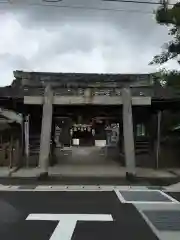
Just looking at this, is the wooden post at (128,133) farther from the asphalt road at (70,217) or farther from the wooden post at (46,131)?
the asphalt road at (70,217)

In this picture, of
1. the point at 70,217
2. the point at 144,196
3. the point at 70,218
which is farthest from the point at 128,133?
the point at 70,218

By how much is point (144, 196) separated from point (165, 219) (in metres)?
4.25

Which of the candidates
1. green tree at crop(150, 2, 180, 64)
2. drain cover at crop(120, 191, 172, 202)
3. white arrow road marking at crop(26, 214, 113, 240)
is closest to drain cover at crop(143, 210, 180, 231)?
white arrow road marking at crop(26, 214, 113, 240)

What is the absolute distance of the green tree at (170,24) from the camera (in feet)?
57.4

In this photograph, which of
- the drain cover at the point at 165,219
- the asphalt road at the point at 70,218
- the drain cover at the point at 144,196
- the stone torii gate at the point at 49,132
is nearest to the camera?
the asphalt road at the point at 70,218

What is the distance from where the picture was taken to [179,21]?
17.7 m

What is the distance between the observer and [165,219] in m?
10.3

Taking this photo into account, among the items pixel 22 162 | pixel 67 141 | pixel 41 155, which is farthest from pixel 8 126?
pixel 67 141

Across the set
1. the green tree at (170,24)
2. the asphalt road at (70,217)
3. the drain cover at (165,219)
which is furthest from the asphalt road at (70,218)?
the green tree at (170,24)

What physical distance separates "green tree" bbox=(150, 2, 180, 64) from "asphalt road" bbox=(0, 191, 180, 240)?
273 inches

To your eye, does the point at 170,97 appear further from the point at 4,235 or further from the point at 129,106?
the point at 4,235

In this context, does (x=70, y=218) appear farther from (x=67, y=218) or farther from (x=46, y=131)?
(x=46, y=131)

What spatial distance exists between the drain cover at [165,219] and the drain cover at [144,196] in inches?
82.1

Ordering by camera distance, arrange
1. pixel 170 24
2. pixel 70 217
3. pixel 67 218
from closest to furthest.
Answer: pixel 67 218 < pixel 70 217 < pixel 170 24
